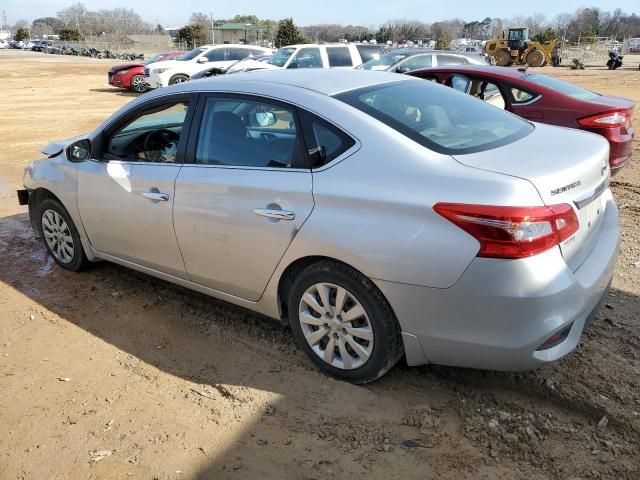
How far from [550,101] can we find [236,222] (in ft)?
15.7

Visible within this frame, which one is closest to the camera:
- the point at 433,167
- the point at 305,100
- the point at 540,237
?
the point at 540,237

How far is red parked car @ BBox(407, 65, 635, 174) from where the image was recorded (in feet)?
20.2

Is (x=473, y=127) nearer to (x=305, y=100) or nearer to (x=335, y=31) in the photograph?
(x=305, y=100)

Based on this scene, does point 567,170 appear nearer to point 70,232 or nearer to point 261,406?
point 261,406

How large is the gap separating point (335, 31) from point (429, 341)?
5075 inches

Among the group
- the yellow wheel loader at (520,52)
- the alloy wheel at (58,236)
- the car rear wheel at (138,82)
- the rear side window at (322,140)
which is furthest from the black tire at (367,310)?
the yellow wheel loader at (520,52)

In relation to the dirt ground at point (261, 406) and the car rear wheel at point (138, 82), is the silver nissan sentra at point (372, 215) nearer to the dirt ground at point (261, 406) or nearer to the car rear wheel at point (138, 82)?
the dirt ground at point (261, 406)

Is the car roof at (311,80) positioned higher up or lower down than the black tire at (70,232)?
higher up

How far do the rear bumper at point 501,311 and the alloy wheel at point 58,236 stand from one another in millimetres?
3098

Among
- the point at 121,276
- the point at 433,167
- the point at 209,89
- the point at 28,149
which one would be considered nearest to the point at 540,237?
the point at 433,167

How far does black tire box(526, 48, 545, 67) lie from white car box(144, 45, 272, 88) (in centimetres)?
2195

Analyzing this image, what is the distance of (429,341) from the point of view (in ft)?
9.07

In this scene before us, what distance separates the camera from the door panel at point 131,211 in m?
3.72

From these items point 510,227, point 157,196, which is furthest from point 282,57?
point 510,227
